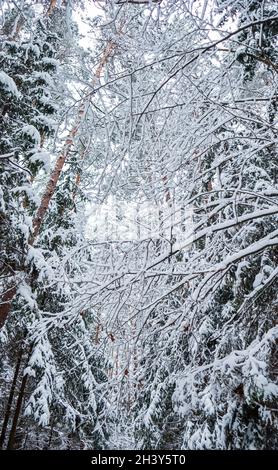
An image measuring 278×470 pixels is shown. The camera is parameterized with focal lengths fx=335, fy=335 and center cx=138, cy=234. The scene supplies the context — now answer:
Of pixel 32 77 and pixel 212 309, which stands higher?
pixel 32 77

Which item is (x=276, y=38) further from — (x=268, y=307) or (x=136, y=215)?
(x=268, y=307)

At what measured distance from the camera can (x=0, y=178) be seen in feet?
20.7

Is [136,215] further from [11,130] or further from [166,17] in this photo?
[11,130]

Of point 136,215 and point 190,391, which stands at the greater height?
point 136,215

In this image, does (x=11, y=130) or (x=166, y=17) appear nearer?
(x=166, y=17)

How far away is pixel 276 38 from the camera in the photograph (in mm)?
3387

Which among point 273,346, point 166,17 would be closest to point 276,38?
point 166,17

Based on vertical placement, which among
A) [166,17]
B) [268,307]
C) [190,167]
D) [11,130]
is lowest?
[268,307]

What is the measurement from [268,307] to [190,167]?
191 centimetres

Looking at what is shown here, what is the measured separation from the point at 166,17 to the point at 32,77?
5482 mm
